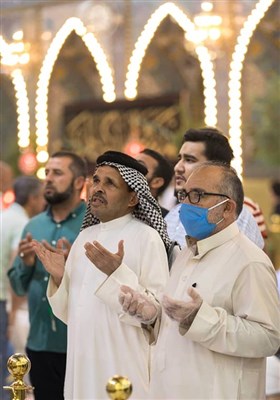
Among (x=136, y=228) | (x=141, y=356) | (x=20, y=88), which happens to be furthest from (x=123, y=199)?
(x=20, y=88)

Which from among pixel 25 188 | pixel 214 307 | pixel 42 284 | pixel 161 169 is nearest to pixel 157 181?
pixel 161 169

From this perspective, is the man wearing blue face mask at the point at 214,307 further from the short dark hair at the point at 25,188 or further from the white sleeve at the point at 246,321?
the short dark hair at the point at 25,188

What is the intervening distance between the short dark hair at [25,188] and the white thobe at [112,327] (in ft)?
12.1

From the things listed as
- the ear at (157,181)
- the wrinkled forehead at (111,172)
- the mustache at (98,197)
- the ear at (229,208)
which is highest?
the wrinkled forehead at (111,172)

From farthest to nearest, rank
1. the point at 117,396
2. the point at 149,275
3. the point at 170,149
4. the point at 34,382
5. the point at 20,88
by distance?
the point at 170,149 < the point at 20,88 < the point at 34,382 < the point at 149,275 < the point at 117,396

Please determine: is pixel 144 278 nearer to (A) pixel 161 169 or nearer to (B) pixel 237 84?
(A) pixel 161 169

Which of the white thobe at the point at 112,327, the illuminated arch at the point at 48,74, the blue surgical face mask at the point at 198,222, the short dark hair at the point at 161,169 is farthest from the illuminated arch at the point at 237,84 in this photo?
the blue surgical face mask at the point at 198,222

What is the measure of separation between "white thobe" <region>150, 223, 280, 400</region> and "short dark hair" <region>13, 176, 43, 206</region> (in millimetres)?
4374

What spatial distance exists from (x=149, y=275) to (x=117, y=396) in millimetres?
1427

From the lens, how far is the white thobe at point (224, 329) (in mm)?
4023

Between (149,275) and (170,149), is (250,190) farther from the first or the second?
(149,275)

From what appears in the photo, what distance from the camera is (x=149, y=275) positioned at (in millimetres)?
4719

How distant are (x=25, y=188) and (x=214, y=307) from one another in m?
4.69

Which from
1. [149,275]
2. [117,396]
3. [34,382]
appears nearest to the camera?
[117,396]
